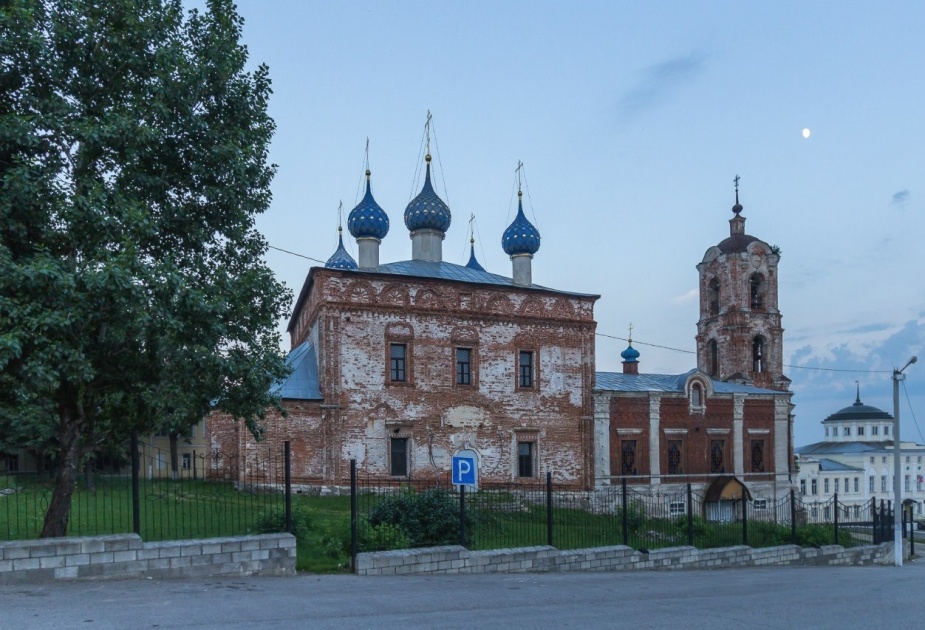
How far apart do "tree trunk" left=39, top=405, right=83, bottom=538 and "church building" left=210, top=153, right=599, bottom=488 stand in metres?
13.8

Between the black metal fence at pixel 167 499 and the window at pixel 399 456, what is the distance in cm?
1466

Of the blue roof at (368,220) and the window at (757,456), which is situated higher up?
the blue roof at (368,220)

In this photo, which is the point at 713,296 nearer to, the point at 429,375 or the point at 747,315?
the point at 747,315

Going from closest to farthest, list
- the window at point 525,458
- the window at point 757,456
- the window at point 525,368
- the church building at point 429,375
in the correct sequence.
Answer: the church building at point 429,375 < the window at point 525,458 < the window at point 525,368 < the window at point 757,456

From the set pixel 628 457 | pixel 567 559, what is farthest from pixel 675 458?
pixel 567 559

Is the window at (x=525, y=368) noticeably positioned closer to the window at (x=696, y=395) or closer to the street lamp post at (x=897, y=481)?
the window at (x=696, y=395)

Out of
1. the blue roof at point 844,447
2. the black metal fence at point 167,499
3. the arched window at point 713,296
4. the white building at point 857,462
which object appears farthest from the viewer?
the blue roof at point 844,447

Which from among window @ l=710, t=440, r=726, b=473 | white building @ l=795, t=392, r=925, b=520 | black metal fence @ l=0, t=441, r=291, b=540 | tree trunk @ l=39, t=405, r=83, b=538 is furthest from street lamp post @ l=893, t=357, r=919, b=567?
white building @ l=795, t=392, r=925, b=520

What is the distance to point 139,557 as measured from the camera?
9977 mm

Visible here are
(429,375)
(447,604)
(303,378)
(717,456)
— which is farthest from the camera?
(717,456)

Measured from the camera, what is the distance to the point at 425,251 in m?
31.6

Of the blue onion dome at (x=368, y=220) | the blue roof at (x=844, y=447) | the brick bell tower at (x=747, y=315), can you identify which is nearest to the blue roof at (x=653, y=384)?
the brick bell tower at (x=747, y=315)

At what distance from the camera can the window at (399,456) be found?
26.7 meters

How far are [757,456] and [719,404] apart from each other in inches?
114
